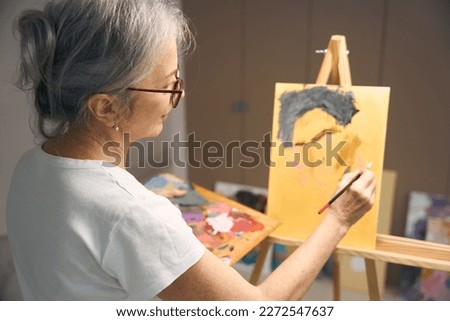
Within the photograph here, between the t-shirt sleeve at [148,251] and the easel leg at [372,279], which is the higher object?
the t-shirt sleeve at [148,251]

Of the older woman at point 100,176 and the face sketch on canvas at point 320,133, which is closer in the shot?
the older woman at point 100,176

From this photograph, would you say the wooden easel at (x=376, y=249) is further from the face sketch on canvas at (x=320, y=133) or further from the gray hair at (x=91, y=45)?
the gray hair at (x=91, y=45)

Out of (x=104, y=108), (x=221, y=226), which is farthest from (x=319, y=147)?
(x=104, y=108)

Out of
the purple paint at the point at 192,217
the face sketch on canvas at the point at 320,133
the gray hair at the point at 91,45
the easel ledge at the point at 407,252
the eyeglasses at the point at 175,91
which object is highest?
the gray hair at the point at 91,45

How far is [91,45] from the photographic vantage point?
0.80 meters

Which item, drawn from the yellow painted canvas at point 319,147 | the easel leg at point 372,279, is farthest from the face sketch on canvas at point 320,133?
the easel leg at point 372,279

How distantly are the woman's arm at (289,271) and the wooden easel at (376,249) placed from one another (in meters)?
0.24

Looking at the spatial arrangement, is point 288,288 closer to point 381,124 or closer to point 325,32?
point 381,124

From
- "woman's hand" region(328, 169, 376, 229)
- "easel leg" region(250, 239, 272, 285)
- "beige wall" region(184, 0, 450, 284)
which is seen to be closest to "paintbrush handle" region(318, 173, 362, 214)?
"woman's hand" region(328, 169, 376, 229)

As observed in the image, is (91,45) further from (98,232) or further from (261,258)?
(261,258)

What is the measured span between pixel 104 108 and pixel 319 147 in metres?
0.81

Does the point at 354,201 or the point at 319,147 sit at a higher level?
the point at 319,147

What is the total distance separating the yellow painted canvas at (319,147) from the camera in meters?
1.38

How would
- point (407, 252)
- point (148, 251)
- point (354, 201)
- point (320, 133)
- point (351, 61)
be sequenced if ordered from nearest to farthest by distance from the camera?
1. point (148, 251)
2. point (354, 201)
3. point (407, 252)
4. point (320, 133)
5. point (351, 61)
